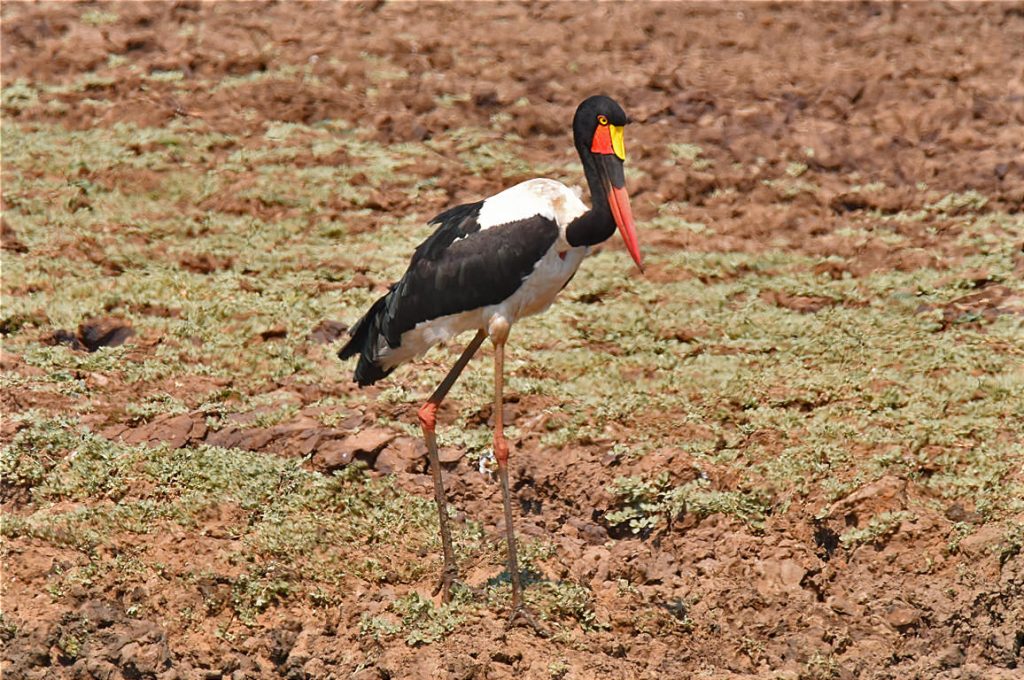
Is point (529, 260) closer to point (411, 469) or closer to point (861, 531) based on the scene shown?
point (411, 469)

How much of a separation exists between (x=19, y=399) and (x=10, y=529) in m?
1.07

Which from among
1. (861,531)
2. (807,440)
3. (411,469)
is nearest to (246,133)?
(411,469)

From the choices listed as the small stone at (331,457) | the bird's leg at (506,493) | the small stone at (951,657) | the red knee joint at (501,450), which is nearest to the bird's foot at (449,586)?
the bird's leg at (506,493)

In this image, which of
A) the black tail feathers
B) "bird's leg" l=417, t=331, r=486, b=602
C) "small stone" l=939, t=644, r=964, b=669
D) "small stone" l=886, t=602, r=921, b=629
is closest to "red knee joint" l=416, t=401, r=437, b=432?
"bird's leg" l=417, t=331, r=486, b=602

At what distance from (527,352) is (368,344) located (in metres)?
1.48

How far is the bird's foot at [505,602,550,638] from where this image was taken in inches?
207

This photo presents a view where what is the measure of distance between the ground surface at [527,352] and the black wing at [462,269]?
0.71m

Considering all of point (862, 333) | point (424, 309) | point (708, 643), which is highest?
point (424, 309)

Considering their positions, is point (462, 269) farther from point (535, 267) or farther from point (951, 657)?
point (951, 657)

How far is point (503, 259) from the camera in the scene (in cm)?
572

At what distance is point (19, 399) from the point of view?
6570mm

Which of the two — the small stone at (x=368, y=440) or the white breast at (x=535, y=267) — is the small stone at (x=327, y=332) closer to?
the small stone at (x=368, y=440)

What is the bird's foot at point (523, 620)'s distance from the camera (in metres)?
5.27

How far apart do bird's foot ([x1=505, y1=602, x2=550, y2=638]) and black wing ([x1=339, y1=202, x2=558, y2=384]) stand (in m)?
1.32
